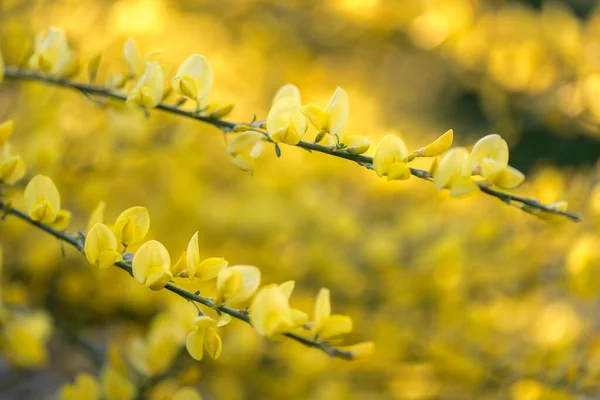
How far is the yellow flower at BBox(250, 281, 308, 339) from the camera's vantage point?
0.37 metres

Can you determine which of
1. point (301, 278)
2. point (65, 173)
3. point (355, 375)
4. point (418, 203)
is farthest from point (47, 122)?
point (418, 203)

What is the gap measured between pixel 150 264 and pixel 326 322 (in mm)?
128

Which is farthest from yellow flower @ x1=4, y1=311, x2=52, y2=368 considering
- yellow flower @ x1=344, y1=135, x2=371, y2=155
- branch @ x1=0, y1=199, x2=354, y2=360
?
yellow flower @ x1=344, y1=135, x2=371, y2=155

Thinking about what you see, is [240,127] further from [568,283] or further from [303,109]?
[568,283]

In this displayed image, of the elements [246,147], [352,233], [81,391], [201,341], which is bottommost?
[81,391]

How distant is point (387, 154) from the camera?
404 millimetres

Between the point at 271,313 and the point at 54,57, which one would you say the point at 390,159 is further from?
the point at 54,57

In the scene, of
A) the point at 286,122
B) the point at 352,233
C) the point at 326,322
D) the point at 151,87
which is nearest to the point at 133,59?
the point at 151,87

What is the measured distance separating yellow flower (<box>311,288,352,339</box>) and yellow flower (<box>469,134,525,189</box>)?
5.5 inches

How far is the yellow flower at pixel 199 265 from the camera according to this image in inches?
15.6

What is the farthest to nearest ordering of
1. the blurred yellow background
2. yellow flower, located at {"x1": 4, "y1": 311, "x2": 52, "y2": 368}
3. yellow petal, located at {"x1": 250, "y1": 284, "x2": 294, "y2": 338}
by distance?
the blurred yellow background
yellow flower, located at {"x1": 4, "y1": 311, "x2": 52, "y2": 368}
yellow petal, located at {"x1": 250, "y1": 284, "x2": 294, "y2": 338}

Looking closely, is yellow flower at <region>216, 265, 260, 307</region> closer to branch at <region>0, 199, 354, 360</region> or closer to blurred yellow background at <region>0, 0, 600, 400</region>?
branch at <region>0, 199, 354, 360</region>

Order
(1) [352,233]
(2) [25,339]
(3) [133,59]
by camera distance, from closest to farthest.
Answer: (3) [133,59] < (2) [25,339] < (1) [352,233]

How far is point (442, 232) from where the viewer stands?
1021 mm
